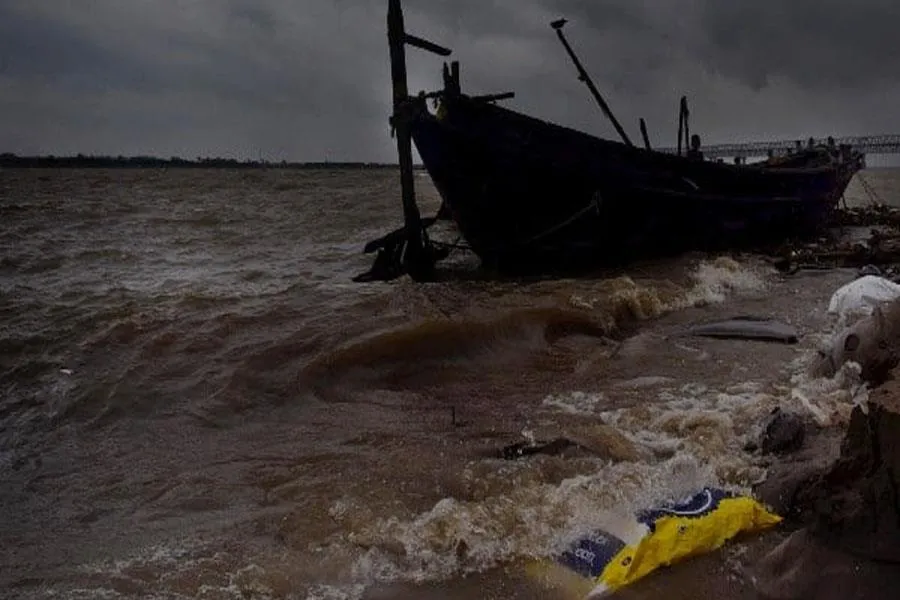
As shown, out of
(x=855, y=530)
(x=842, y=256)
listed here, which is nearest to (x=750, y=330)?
(x=855, y=530)

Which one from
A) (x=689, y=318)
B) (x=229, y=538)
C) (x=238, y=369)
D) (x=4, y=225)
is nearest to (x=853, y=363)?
(x=689, y=318)

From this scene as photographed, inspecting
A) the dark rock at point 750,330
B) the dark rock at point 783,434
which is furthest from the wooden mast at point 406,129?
the dark rock at point 783,434

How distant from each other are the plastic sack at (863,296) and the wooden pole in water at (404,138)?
236 inches

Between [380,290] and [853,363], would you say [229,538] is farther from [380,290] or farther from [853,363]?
[380,290]

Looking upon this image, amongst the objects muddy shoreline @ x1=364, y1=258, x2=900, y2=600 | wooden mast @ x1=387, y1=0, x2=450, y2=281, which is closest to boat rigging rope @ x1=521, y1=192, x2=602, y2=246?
wooden mast @ x1=387, y1=0, x2=450, y2=281

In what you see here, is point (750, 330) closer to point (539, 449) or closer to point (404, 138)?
point (539, 449)

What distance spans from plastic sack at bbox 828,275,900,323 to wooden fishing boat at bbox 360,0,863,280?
417 centimetres

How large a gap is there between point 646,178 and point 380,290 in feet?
15.7

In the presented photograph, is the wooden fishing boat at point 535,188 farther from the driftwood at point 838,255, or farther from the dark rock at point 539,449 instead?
the dark rock at point 539,449

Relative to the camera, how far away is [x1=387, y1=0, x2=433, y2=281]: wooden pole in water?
35.5 ft

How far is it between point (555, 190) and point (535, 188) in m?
0.32

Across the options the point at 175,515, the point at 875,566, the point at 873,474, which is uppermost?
the point at 873,474

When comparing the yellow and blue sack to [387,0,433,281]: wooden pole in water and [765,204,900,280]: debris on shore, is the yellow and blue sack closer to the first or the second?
[765,204,900,280]: debris on shore

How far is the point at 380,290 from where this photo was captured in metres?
10.5
